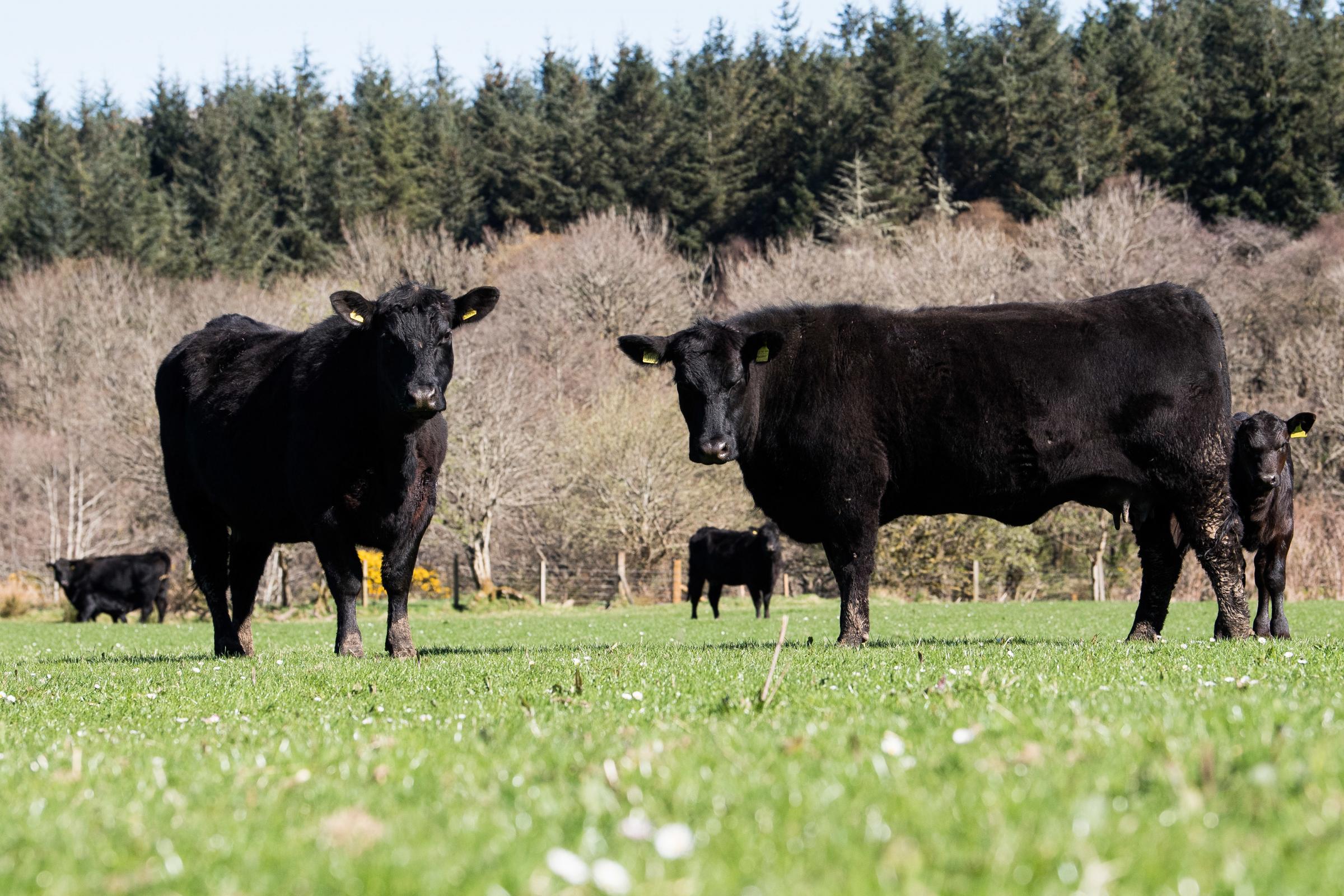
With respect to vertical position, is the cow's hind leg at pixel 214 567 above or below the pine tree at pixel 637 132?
below

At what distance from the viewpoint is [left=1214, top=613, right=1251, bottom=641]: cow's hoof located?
1237 centimetres

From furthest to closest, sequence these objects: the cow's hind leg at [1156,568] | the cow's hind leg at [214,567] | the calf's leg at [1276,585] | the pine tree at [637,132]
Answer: the pine tree at [637,132] < the calf's leg at [1276,585] < the cow's hind leg at [214,567] < the cow's hind leg at [1156,568]

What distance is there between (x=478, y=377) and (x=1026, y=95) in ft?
134

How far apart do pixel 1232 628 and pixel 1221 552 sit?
2.41 ft

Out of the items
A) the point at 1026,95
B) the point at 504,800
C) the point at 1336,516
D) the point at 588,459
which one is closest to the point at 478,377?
the point at 588,459

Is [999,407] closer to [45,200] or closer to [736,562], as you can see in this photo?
[736,562]

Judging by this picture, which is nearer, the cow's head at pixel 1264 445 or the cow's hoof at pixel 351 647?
the cow's hoof at pixel 351 647

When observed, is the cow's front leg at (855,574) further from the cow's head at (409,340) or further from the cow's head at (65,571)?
the cow's head at (65,571)

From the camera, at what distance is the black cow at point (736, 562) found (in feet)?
108

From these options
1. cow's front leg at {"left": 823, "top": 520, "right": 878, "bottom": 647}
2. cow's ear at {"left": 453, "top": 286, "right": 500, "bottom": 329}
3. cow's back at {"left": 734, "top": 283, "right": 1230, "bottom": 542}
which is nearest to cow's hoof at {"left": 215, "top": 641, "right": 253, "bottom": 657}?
cow's ear at {"left": 453, "top": 286, "right": 500, "bottom": 329}

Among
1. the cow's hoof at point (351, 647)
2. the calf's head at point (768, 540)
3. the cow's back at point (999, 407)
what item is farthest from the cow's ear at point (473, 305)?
the calf's head at point (768, 540)

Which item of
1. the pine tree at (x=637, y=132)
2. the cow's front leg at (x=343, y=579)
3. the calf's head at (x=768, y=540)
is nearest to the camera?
the cow's front leg at (x=343, y=579)

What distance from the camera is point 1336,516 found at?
41250 millimetres

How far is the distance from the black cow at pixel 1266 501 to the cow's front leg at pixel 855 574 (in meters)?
6.04
